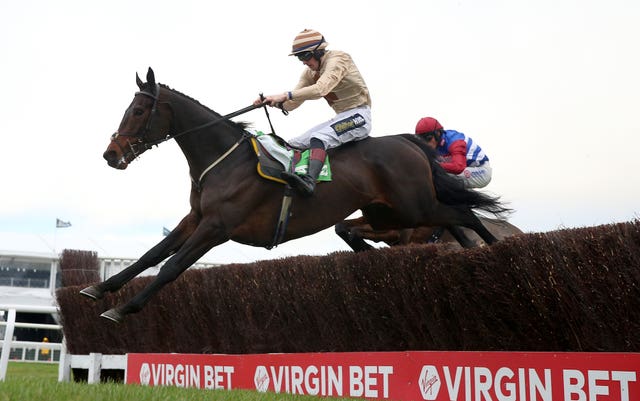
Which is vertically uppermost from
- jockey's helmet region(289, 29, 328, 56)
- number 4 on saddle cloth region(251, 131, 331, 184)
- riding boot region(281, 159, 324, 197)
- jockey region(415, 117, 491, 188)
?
jockey's helmet region(289, 29, 328, 56)

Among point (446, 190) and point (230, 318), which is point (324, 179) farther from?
point (230, 318)

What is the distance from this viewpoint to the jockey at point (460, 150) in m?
7.30

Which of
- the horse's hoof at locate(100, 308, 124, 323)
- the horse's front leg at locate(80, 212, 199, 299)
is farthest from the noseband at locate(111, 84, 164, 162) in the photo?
the horse's hoof at locate(100, 308, 124, 323)

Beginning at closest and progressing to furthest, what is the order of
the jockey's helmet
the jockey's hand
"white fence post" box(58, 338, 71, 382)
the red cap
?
the jockey's hand → the jockey's helmet → the red cap → "white fence post" box(58, 338, 71, 382)

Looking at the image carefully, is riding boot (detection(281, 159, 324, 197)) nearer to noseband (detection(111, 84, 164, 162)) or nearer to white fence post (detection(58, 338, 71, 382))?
noseband (detection(111, 84, 164, 162))

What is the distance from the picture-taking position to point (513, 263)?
16.1ft

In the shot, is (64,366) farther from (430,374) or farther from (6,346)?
(430,374)

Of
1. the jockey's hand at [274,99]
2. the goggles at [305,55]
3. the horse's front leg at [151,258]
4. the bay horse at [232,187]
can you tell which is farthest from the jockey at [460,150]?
the horse's front leg at [151,258]

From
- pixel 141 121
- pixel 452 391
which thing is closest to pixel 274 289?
pixel 141 121

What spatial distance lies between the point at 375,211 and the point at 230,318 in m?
2.53

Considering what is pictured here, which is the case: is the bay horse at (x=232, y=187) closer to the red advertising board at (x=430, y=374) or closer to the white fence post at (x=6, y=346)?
the red advertising board at (x=430, y=374)

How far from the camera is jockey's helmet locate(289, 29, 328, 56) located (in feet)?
20.2

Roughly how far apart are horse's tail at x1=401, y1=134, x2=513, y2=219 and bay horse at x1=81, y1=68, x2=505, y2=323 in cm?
10

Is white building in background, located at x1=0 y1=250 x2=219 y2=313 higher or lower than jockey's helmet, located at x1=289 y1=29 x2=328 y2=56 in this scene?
lower
